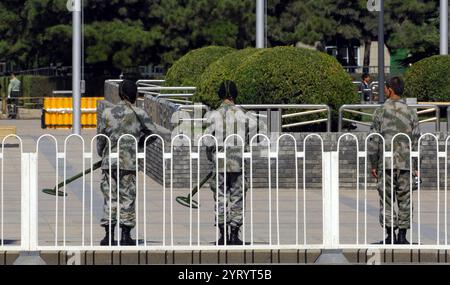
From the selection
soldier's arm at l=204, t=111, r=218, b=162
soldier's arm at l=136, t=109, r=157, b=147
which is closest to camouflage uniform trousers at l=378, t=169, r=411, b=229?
soldier's arm at l=204, t=111, r=218, b=162

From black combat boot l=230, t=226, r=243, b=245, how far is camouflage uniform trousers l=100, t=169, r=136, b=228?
0.92 m

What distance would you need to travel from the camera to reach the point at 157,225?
16734mm

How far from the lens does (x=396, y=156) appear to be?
14703mm

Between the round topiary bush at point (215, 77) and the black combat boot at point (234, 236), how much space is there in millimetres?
10949

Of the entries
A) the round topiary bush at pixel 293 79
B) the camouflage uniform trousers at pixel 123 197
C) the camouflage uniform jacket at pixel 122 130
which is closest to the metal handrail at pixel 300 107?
the round topiary bush at pixel 293 79

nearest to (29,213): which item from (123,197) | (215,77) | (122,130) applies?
(123,197)

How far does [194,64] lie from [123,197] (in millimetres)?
18070

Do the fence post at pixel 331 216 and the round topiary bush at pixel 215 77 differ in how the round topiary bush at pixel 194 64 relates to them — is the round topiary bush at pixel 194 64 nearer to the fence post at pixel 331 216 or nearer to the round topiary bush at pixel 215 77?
the round topiary bush at pixel 215 77

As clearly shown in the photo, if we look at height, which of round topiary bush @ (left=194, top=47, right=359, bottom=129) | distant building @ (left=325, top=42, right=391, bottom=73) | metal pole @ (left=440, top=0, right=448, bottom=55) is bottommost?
round topiary bush @ (left=194, top=47, right=359, bottom=129)

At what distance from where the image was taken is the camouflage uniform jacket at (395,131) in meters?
14.7

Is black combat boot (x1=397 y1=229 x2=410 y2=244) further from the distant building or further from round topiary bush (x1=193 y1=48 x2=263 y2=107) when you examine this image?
the distant building

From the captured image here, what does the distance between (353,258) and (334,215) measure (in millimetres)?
449

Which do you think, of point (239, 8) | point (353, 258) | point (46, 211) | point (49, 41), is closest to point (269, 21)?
point (239, 8)

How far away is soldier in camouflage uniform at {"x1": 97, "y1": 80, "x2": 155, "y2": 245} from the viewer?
14383 millimetres
